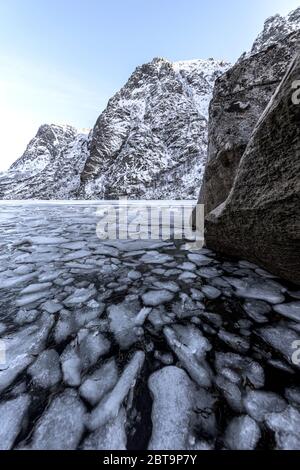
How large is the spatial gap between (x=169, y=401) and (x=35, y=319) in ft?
2.98

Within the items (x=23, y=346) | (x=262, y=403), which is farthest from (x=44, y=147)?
(x=262, y=403)

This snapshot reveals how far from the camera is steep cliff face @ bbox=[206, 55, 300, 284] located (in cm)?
131

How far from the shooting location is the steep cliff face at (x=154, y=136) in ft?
162

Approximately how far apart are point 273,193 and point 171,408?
55.8 inches

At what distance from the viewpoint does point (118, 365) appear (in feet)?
3.16

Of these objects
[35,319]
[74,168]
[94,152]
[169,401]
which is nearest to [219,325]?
[169,401]

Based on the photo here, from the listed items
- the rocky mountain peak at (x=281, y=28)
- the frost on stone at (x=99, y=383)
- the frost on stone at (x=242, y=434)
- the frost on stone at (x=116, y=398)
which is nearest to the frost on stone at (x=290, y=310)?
the frost on stone at (x=242, y=434)

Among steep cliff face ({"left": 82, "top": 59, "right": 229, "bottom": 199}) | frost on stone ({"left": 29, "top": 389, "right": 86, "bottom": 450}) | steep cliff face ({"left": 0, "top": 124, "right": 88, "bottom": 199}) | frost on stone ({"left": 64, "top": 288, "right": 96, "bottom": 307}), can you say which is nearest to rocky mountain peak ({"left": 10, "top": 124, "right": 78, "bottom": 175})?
steep cliff face ({"left": 0, "top": 124, "right": 88, "bottom": 199})

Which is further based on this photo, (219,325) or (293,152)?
(293,152)

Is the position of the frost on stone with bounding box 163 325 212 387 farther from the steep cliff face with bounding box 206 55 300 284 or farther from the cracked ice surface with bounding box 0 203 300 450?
the steep cliff face with bounding box 206 55 300 284

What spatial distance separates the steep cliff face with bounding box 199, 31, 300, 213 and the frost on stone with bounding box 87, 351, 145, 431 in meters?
2.55

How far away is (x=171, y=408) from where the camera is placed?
774mm

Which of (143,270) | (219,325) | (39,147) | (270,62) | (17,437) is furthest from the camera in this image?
(39,147)

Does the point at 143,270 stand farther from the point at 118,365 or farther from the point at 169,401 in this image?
the point at 169,401
